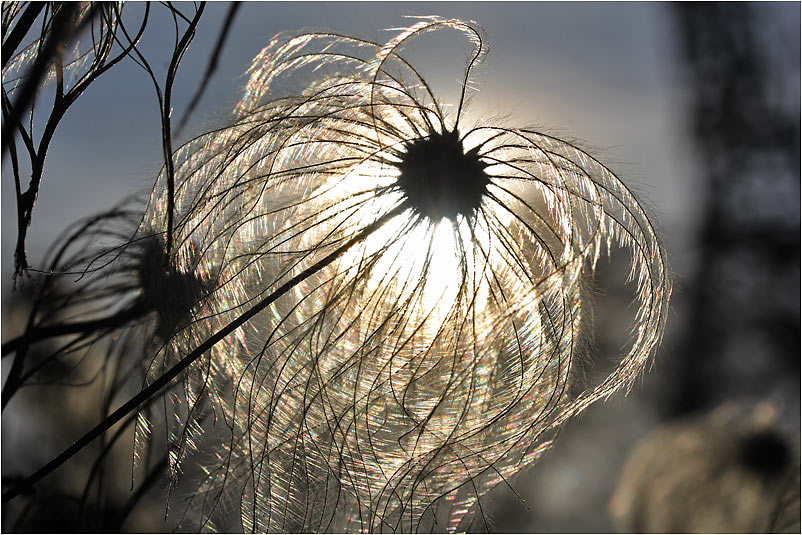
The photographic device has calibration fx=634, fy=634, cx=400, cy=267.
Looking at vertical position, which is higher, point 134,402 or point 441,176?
point 441,176

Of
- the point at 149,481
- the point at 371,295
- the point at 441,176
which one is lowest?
the point at 149,481

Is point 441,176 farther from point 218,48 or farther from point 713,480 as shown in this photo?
point 713,480

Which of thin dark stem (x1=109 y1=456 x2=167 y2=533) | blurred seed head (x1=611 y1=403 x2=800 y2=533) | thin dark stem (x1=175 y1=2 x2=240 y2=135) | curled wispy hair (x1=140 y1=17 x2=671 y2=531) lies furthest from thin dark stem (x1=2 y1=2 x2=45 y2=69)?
blurred seed head (x1=611 y1=403 x2=800 y2=533)

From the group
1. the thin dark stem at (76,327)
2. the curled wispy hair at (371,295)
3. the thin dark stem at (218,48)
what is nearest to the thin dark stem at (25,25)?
the thin dark stem at (218,48)

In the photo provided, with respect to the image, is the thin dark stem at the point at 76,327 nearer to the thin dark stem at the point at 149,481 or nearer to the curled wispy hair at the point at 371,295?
the curled wispy hair at the point at 371,295

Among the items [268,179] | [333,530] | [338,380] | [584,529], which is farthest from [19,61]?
[584,529]

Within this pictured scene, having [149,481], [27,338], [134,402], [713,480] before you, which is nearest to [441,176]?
[134,402]
